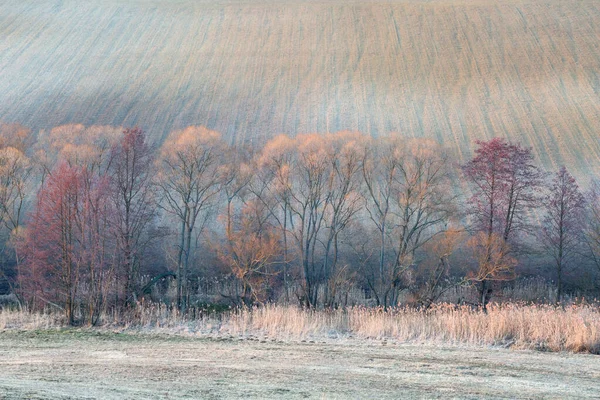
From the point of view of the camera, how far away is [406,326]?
61.7 ft

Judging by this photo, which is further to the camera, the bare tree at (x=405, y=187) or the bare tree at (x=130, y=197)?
the bare tree at (x=405, y=187)

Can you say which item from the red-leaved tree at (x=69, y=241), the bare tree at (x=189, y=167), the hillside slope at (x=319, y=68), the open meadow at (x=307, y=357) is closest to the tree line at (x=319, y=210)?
the bare tree at (x=189, y=167)

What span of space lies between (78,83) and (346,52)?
92.6ft

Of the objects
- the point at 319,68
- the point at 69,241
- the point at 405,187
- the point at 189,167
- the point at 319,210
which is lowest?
the point at 69,241

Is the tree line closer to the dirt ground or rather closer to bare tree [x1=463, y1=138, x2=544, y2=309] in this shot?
bare tree [x1=463, y1=138, x2=544, y2=309]

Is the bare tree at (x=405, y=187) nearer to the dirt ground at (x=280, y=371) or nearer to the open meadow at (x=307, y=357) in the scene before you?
the open meadow at (x=307, y=357)

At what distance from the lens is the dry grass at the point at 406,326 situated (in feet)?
55.1

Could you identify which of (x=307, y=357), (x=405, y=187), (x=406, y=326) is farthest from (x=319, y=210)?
(x=307, y=357)

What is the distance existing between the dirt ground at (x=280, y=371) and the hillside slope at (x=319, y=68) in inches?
1589

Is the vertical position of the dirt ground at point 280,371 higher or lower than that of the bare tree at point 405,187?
lower

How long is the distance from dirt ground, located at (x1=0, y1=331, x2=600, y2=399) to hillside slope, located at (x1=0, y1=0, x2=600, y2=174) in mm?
40363

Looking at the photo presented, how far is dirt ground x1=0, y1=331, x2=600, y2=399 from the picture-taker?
1084 cm

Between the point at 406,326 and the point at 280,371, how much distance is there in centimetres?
699

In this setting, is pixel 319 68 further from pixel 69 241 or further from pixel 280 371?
pixel 280 371
